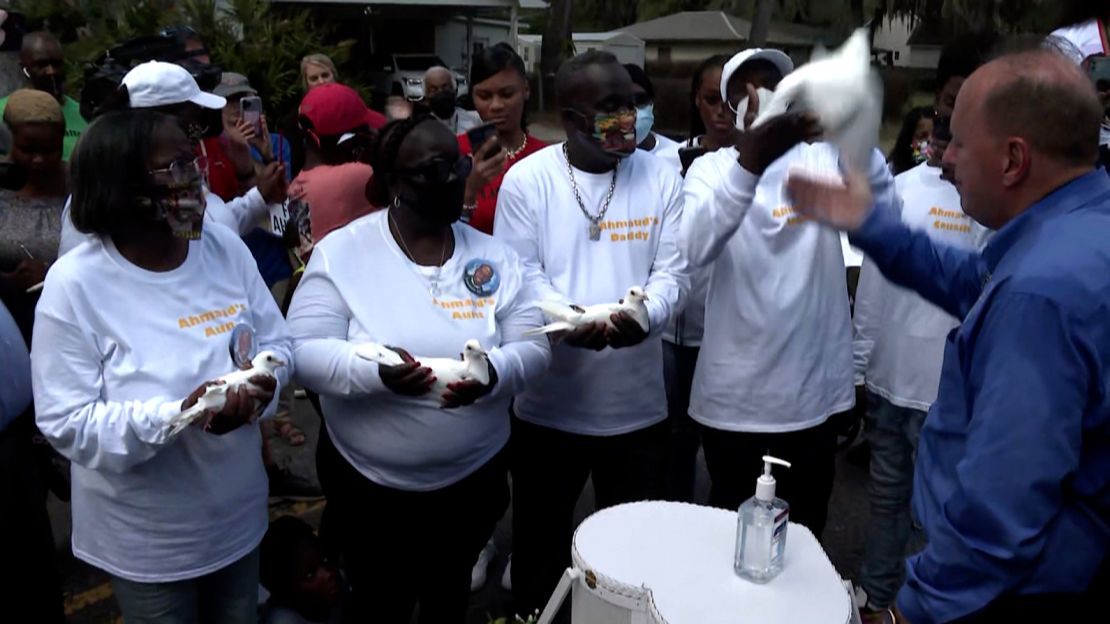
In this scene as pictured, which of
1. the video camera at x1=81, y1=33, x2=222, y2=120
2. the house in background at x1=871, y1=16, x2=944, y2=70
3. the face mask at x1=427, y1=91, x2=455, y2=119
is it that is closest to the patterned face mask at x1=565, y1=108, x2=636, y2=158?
the face mask at x1=427, y1=91, x2=455, y2=119

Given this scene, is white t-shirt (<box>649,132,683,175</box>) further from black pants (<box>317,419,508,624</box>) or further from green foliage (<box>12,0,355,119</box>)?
green foliage (<box>12,0,355,119</box>)

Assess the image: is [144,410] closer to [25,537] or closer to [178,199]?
[178,199]

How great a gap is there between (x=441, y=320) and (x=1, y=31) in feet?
13.5

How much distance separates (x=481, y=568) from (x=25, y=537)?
1.80 metres

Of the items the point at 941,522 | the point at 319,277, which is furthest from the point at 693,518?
the point at 319,277

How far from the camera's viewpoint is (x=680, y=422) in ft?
13.0

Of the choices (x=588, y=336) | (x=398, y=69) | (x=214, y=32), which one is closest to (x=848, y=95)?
(x=588, y=336)

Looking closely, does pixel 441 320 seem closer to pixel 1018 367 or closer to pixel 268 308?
pixel 268 308

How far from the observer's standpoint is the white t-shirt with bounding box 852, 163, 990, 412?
3.45 meters

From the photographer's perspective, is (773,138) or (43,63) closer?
(773,138)

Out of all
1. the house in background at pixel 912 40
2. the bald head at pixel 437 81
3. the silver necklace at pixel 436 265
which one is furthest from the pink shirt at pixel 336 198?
the house in background at pixel 912 40

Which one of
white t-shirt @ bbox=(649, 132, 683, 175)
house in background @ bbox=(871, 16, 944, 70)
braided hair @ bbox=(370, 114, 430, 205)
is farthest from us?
house in background @ bbox=(871, 16, 944, 70)

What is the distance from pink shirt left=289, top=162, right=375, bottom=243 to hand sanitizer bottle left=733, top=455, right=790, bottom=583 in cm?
218

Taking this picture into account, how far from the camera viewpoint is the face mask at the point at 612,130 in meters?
3.25
